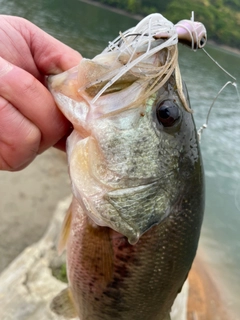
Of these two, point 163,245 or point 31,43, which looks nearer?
point 163,245

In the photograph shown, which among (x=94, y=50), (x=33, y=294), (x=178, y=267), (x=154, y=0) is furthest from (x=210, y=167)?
(x=154, y=0)

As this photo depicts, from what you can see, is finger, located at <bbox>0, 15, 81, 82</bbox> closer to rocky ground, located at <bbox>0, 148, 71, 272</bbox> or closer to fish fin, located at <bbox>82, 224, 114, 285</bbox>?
fish fin, located at <bbox>82, 224, 114, 285</bbox>

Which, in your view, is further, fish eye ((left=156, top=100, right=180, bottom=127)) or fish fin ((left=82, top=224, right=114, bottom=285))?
fish fin ((left=82, top=224, right=114, bottom=285))

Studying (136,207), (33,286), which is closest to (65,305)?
(136,207)

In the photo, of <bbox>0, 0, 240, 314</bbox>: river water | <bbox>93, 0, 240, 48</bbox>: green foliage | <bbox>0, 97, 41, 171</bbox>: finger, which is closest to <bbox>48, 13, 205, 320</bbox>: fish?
<bbox>0, 97, 41, 171</bbox>: finger

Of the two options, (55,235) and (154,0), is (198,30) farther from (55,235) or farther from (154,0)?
(154,0)
